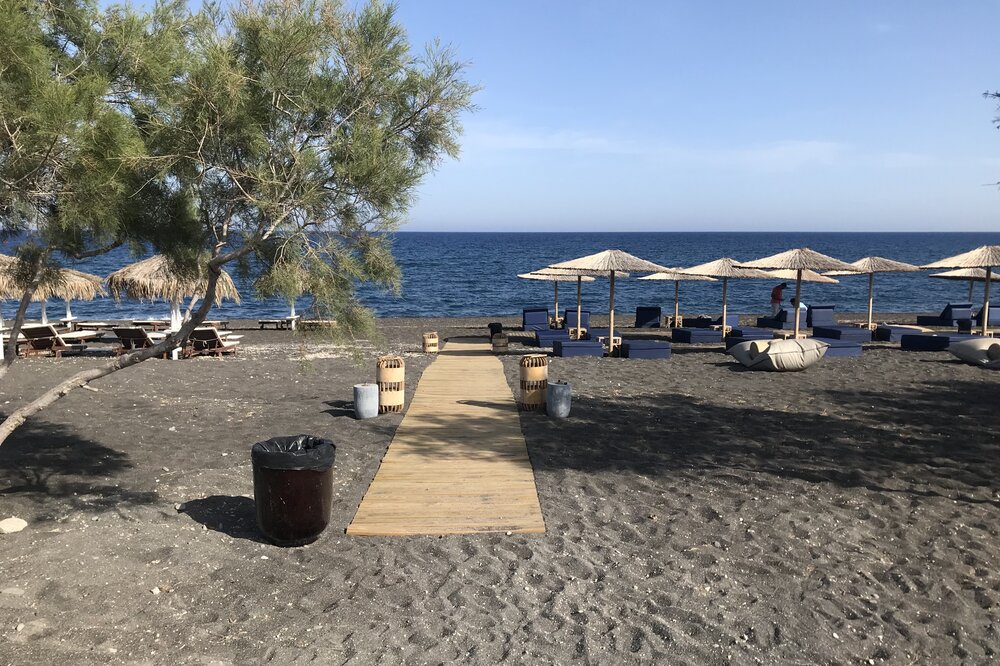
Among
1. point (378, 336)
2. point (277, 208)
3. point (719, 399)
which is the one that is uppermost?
point (277, 208)

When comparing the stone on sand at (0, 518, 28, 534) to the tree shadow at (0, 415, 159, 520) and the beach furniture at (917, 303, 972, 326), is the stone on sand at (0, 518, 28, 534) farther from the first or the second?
the beach furniture at (917, 303, 972, 326)

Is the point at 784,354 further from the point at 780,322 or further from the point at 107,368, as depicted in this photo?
the point at 107,368

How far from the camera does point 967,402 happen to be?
1172 cm

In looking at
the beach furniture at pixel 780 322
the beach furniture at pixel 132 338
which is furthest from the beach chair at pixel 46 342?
the beach furniture at pixel 780 322

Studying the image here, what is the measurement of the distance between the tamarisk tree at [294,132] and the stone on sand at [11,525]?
0.92 m

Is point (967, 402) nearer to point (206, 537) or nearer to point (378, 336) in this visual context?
point (378, 336)

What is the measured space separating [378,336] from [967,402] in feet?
34.2

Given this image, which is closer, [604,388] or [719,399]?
[719,399]

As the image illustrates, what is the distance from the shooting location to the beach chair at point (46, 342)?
18.0 m

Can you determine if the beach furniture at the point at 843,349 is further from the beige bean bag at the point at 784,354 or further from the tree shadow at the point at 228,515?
the tree shadow at the point at 228,515

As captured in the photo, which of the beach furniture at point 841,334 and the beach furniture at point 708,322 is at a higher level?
the beach furniture at point 841,334

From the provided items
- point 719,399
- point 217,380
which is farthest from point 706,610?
point 217,380

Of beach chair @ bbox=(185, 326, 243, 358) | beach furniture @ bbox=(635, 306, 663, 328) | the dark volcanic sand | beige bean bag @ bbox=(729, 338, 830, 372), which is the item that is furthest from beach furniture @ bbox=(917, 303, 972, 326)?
beach chair @ bbox=(185, 326, 243, 358)

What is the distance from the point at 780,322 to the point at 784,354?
1014 centimetres
